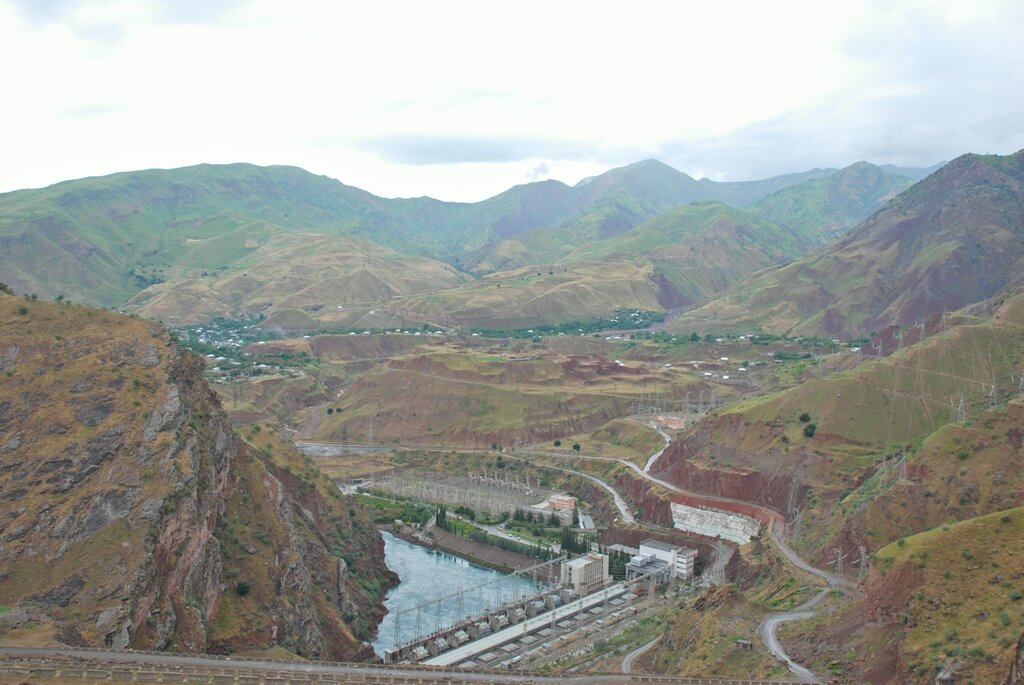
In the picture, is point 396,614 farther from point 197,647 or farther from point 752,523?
point 752,523

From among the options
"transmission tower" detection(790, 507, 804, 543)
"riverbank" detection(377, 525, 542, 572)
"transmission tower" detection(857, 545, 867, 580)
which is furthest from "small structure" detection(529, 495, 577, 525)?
"transmission tower" detection(857, 545, 867, 580)

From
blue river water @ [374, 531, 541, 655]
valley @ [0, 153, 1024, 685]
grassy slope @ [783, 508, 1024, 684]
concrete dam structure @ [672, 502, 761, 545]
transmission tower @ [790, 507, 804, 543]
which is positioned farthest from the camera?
concrete dam structure @ [672, 502, 761, 545]

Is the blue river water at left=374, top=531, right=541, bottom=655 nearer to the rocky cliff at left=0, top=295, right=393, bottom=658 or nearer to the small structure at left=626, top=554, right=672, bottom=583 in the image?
the rocky cliff at left=0, top=295, right=393, bottom=658

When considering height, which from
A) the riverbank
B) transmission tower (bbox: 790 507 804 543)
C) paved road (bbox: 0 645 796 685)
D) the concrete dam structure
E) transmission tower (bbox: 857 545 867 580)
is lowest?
the riverbank

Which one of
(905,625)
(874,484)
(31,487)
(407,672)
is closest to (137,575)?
(31,487)

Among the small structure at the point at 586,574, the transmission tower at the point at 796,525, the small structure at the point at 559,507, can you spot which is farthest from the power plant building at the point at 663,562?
the small structure at the point at 559,507
